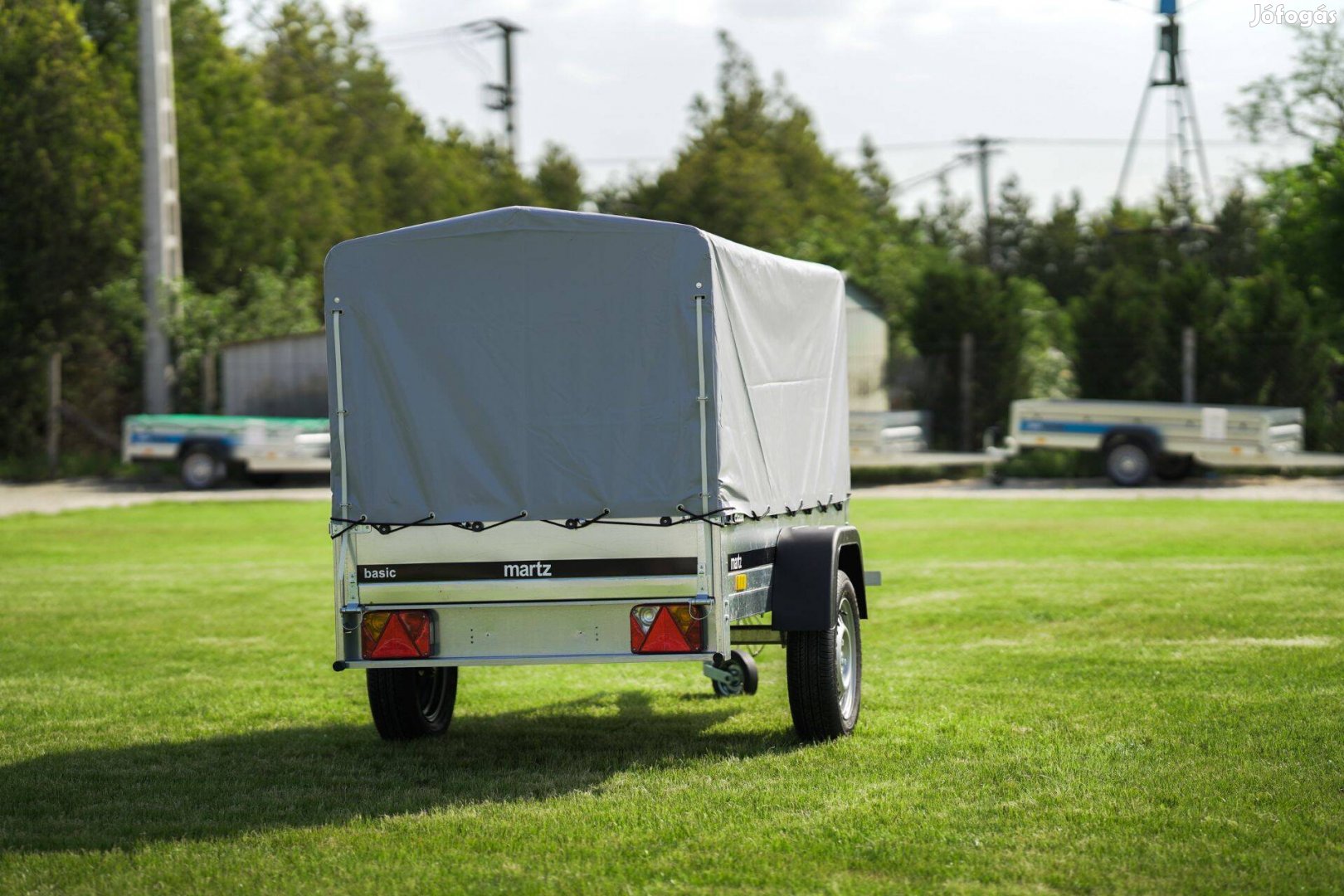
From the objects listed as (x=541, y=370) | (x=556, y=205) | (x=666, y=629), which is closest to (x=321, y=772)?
(x=666, y=629)

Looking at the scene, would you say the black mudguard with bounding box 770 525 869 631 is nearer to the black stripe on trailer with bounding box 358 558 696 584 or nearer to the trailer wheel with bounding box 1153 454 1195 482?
the black stripe on trailer with bounding box 358 558 696 584

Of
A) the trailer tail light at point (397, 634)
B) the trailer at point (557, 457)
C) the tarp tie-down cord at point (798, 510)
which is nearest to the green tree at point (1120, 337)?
the tarp tie-down cord at point (798, 510)

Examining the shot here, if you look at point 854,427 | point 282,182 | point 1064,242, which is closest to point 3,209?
point 282,182

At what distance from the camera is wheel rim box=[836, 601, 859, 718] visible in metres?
8.73

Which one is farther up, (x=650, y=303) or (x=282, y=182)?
(x=282, y=182)

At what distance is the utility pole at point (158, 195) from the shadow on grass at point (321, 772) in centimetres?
2847

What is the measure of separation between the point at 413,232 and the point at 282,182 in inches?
1769

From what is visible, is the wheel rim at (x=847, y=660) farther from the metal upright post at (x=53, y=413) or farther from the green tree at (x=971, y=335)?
the metal upright post at (x=53, y=413)

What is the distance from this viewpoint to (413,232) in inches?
322

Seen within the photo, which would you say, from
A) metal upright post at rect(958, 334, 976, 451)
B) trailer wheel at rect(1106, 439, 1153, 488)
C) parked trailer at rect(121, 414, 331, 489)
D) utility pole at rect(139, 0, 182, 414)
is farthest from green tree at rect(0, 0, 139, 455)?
trailer wheel at rect(1106, 439, 1153, 488)

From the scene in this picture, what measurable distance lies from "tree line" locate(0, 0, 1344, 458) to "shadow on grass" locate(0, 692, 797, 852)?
23238 millimetres

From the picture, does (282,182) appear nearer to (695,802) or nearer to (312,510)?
(312,510)

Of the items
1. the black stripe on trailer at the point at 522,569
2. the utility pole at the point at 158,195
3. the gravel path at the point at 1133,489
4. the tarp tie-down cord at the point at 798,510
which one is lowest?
the gravel path at the point at 1133,489

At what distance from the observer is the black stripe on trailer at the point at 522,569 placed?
25.5 feet
